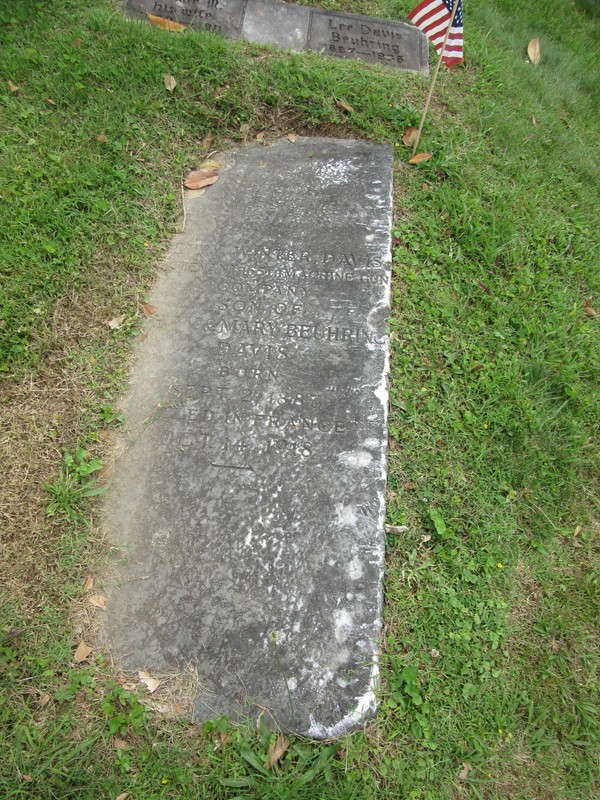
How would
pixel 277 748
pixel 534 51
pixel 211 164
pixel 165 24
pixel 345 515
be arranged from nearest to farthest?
pixel 277 748 < pixel 345 515 < pixel 211 164 < pixel 165 24 < pixel 534 51

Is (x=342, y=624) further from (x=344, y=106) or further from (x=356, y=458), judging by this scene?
(x=344, y=106)

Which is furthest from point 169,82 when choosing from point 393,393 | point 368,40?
point 393,393

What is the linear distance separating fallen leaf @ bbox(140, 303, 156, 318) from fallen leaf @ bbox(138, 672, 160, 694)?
Result: 4.95ft

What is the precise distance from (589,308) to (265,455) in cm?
197

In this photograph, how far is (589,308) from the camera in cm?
295

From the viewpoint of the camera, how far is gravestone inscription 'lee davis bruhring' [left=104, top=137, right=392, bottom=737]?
6.29 feet

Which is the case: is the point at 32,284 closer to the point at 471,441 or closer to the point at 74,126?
the point at 74,126

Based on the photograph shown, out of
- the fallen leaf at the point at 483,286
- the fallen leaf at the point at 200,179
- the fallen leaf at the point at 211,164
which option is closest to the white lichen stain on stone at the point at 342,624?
the fallen leaf at the point at 483,286

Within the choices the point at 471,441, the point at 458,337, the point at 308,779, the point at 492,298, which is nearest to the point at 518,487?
the point at 471,441

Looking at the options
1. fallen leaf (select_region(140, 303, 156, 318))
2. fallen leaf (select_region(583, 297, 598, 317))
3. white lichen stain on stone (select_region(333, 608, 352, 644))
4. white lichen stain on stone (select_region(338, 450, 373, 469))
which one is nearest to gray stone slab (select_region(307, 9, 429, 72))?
fallen leaf (select_region(583, 297, 598, 317))

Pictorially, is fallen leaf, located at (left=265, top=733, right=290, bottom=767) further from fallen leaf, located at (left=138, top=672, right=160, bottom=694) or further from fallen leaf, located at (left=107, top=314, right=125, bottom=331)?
fallen leaf, located at (left=107, top=314, right=125, bottom=331)

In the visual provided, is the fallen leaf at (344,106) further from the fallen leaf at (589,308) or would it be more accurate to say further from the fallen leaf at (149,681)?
the fallen leaf at (149,681)

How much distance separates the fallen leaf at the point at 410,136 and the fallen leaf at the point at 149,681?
9.71 feet

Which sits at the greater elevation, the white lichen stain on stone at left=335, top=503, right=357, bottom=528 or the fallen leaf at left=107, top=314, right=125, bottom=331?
the fallen leaf at left=107, top=314, right=125, bottom=331
